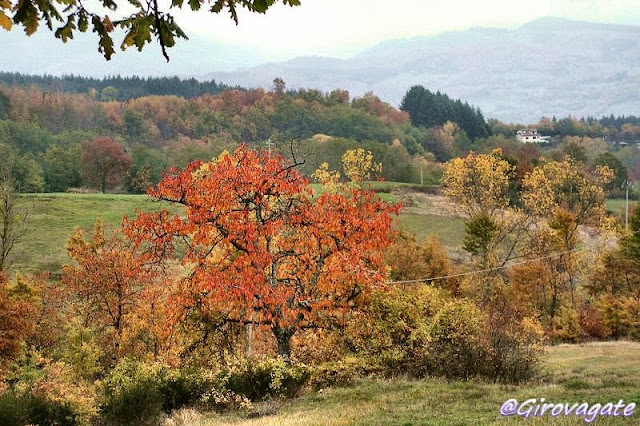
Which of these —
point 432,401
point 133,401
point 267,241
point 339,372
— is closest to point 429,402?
point 432,401

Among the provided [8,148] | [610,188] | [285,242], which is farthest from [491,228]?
[8,148]

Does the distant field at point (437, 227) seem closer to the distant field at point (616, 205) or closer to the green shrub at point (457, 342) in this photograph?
the distant field at point (616, 205)

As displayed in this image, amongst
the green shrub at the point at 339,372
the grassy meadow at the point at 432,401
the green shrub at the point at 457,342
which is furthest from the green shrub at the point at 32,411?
the green shrub at the point at 457,342

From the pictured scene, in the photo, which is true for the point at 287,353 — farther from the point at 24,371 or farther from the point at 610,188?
the point at 610,188

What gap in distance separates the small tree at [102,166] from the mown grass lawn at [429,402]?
95398 millimetres

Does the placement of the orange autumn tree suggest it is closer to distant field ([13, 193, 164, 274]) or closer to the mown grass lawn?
the mown grass lawn

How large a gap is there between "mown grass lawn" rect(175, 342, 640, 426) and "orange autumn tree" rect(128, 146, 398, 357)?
3.14m

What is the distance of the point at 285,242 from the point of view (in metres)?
21.5

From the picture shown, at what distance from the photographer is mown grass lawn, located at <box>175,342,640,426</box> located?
11.9 m

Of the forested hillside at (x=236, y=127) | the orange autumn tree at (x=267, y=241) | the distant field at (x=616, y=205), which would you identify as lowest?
the distant field at (x=616, y=205)

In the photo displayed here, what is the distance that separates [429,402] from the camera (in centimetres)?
1420

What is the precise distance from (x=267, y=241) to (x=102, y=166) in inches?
3625

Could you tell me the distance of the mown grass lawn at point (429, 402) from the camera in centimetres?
1188

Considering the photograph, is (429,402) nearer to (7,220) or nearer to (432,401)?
(432,401)
